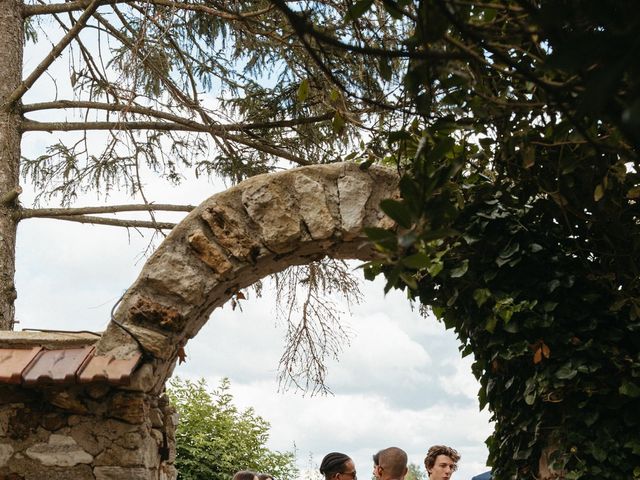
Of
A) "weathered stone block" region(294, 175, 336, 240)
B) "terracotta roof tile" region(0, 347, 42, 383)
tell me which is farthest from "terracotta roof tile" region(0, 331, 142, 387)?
"weathered stone block" region(294, 175, 336, 240)

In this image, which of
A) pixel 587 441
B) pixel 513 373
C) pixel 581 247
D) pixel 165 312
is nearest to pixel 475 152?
pixel 581 247

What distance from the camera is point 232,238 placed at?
3.92 metres

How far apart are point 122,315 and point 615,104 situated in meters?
3.08

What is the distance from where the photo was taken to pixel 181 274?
3.89 m

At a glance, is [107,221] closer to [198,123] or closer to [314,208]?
[198,123]

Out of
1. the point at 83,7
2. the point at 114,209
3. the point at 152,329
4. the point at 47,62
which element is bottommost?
the point at 152,329

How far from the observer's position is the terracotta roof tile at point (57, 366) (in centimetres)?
360

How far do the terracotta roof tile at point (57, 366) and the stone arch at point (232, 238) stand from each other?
0.13 metres

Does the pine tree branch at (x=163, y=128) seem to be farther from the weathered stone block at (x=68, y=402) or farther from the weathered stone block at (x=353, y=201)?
the weathered stone block at (x=68, y=402)

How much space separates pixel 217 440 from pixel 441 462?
3.77 meters

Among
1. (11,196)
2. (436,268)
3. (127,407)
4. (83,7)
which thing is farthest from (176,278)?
(83,7)

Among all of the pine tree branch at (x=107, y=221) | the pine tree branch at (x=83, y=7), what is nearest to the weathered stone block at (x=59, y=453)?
the pine tree branch at (x=107, y=221)

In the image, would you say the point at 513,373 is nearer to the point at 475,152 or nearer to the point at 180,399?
the point at 475,152

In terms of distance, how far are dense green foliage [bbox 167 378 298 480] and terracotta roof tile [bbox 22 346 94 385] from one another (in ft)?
13.6
